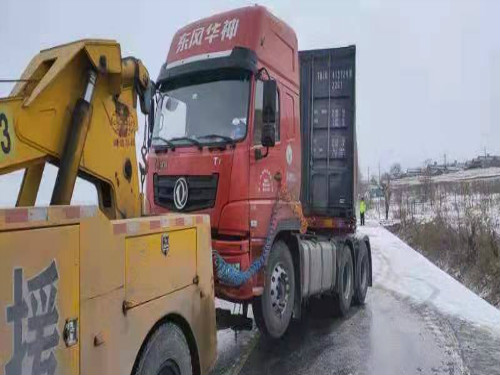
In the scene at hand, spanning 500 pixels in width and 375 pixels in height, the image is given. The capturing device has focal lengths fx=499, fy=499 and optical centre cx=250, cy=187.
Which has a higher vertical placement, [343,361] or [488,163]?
[488,163]

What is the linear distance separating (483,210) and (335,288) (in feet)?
54.0

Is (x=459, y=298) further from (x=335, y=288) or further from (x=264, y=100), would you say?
(x=264, y=100)

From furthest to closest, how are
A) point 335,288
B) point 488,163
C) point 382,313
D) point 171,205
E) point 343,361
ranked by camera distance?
point 488,163, point 382,313, point 335,288, point 343,361, point 171,205

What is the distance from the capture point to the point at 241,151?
17.2 ft

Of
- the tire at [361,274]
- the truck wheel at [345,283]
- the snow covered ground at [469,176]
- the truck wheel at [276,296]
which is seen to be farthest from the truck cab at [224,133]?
the snow covered ground at [469,176]

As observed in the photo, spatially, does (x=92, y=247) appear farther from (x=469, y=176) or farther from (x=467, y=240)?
(x=469, y=176)

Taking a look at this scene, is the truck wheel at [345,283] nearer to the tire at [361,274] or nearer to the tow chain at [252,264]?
the tire at [361,274]

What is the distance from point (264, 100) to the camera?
534 centimetres

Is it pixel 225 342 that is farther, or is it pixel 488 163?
pixel 488 163

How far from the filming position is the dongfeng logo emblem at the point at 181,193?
18.0ft

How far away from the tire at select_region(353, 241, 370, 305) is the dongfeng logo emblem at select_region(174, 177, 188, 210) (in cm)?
512

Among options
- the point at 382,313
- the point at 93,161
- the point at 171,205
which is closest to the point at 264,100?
the point at 171,205

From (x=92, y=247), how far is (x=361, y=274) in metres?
8.10

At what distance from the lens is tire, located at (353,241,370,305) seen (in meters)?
9.59
